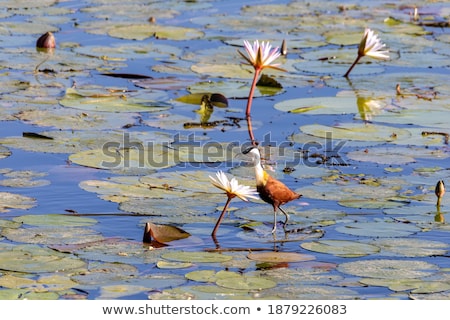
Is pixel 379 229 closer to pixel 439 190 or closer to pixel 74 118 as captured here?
pixel 439 190

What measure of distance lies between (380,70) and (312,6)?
3.06m

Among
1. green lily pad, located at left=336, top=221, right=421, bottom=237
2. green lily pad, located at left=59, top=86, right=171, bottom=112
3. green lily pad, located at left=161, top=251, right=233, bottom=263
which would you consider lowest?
green lily pad, located at left=161, top=251, right=233, bottom=263

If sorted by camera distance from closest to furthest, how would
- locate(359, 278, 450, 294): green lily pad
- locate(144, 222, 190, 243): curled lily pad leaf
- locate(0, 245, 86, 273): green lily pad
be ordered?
1. locate(359, 278, 450, 294): green lily pad
2. locate(0, 245, 86, 273): green lily pad
3. locate(144, 222, 190, 243): curled lily pad leaf

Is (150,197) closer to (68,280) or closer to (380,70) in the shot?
(68,280)

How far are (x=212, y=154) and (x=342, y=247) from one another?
1.95m

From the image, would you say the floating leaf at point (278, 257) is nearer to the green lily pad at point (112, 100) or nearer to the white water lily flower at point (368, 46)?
the green lily pad at point (112, 100)

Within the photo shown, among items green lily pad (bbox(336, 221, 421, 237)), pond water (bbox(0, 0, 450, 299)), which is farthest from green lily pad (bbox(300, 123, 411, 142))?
green lily pad (bbox(336, 221, 421, 237))

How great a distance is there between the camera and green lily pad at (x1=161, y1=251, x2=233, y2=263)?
211 inches

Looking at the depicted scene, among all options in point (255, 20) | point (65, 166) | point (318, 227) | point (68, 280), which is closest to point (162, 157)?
point (65, 166)

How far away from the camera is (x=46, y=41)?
9930mm

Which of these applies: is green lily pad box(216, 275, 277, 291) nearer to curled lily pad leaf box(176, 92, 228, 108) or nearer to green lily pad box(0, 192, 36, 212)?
green lily pad box(0, 192, 36, 212)

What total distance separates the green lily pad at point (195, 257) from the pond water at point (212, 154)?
0.05ft

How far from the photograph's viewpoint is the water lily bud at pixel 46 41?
991 centimetres

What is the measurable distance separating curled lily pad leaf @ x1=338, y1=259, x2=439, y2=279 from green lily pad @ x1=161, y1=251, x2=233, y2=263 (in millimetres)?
661
